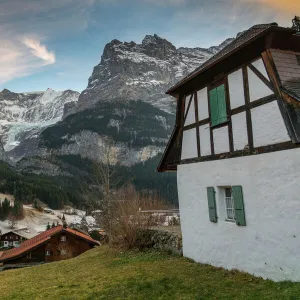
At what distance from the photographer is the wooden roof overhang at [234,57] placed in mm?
8625

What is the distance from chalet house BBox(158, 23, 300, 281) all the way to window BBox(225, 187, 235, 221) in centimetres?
3

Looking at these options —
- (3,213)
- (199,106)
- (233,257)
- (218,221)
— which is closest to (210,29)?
(199,106)

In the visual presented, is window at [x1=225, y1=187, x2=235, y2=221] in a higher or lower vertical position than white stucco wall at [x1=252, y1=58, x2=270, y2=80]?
lower

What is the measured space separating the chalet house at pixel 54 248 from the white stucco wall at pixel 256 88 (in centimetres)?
4066

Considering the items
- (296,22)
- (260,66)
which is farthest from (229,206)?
(296,22)

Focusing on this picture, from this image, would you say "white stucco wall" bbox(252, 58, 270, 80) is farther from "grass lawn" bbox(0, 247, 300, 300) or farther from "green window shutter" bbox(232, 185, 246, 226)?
"grass lawn" bbox(0, 247, 300, 300)

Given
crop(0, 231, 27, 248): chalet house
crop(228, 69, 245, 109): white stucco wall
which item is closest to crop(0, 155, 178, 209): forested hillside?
crop(0, 231, 27, 248): chalet house

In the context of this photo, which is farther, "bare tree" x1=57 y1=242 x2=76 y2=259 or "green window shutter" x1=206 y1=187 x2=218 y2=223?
"bare tree" x1=57 y1=242 x2=76 y2=259

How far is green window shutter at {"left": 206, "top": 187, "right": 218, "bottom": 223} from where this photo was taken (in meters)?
10.9

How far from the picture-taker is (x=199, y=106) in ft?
39.1

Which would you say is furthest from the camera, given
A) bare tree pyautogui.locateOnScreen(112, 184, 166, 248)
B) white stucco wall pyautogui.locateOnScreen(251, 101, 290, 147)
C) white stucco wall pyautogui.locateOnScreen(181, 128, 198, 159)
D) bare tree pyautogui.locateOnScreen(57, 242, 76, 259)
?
bare tree pyautogui.locateOnScreen(57, 242, 76, 259)

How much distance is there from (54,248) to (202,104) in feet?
141

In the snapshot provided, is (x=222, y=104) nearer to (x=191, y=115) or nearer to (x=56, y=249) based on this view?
(x=191, y=115)

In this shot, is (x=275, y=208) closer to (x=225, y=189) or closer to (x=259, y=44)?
(x=225, y=189)
